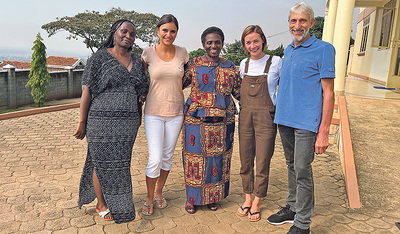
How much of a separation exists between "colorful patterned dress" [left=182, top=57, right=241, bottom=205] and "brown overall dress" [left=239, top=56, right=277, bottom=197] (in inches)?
6.2

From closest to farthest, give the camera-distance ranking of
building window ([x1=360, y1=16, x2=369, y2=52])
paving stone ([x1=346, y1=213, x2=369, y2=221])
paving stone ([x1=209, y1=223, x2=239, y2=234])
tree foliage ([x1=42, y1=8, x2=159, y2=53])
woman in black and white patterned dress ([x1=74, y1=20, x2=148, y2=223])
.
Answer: woman in black and white patterned dress ([x1=74, y1=20, x2=148, y2=223]) < paving stone ([x1=209, y1=223, x2=239, y2=234]) < paving stone ([x1=346, y1=213, x2=369, y2=221]) < building window ([x1=360, y1=16, x2=369, y2=52]) < tree foliage ([x1=42, y1=8, x2=159, y2=53])

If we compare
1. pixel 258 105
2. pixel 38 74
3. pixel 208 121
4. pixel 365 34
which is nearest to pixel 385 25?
pixel 365 34

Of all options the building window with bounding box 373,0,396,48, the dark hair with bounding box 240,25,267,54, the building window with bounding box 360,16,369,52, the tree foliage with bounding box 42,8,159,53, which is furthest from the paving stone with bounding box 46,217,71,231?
the tree foliage with bounding box 42,8,159,53

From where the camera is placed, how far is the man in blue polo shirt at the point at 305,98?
8.02ft

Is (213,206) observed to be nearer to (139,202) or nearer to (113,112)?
(139,202)

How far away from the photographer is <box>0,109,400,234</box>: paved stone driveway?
295cm

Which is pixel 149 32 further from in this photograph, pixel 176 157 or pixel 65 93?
pixel 176 157

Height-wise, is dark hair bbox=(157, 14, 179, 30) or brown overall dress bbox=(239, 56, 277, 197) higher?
dark hair bbox=(157, 14, 179, 30)

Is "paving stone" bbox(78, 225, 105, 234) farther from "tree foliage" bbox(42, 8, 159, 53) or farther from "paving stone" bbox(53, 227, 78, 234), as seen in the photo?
"tree foliage" bbox(42, 8, 159, 53)

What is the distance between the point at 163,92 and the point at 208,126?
1.80 ft

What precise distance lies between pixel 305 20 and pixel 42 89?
13027mm

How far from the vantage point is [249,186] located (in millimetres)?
3232

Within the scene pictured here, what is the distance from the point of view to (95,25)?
31.3m

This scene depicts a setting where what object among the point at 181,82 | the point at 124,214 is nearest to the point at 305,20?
the point at 181,82
